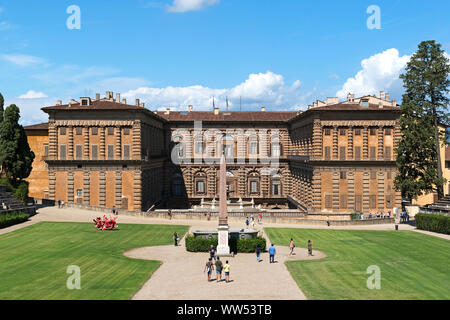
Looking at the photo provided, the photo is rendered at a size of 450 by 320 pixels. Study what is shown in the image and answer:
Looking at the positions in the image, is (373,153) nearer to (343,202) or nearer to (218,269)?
(343,202)

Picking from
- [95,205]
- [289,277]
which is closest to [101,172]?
[95,205]

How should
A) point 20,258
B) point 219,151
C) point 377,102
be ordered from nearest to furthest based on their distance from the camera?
point 20,258 → point 377,102 → point 219,151

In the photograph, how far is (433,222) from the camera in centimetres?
5241

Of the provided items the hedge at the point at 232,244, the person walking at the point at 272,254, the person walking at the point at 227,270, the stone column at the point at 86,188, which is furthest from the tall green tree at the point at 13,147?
the person walking at the point at 227,270

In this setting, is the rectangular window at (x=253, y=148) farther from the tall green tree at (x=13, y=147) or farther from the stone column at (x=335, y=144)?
the tall green tree at (x=13, y=147)

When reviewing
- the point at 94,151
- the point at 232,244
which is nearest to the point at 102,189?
the point at 94,151

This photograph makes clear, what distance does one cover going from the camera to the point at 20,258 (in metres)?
36.2

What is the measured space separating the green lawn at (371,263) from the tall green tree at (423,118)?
27.9 ft

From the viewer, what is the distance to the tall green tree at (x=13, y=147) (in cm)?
6072

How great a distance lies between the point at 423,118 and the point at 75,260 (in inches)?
1675

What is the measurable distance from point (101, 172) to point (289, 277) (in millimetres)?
40409

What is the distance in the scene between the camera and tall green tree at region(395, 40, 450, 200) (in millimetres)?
56594
